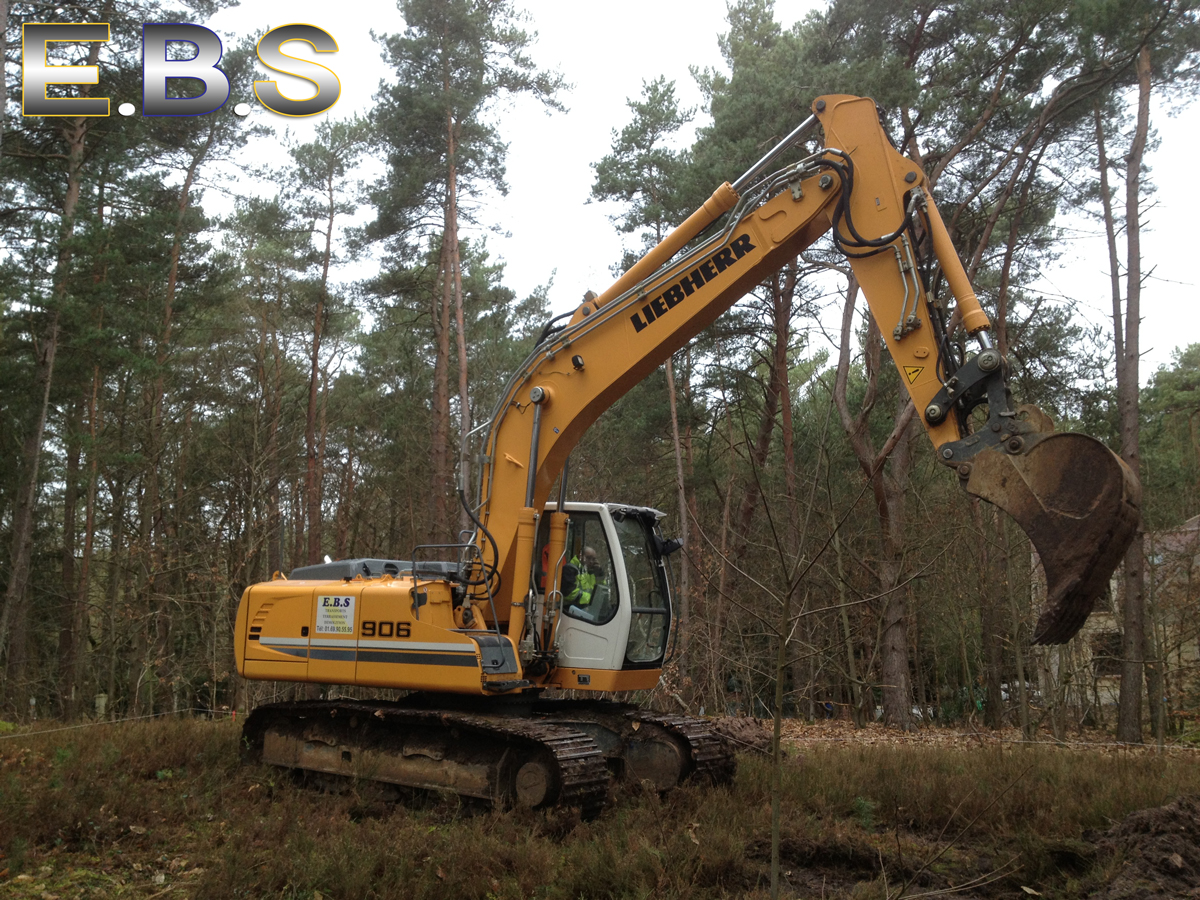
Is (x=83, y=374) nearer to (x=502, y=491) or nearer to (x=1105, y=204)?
(x=502, y=491)

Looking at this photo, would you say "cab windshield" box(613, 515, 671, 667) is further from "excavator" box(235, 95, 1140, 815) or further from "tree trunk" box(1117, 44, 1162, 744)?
"tree trunk" box(1117, 44, 1162, 744)

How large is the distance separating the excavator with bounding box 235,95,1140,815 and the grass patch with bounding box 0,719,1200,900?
353mm

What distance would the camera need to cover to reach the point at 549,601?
7410 millimetres

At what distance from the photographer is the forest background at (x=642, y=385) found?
510 inches

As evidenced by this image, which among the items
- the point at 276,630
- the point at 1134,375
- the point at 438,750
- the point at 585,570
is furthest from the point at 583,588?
the point at 1134,375

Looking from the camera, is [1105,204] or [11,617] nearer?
[1105,204]

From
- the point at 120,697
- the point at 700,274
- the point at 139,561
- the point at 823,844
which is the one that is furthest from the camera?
Result: the point at 120,697

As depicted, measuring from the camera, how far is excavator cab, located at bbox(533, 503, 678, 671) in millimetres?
7235

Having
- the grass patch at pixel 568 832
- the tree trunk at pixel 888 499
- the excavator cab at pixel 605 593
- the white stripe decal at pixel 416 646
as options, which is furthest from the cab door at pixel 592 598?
the tree trunk at pixel 888 499

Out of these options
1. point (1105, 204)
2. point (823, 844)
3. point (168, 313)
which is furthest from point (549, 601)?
point (168, 313)

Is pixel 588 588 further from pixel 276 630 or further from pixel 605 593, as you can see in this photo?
pixel 276 630

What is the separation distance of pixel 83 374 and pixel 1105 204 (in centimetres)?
1650

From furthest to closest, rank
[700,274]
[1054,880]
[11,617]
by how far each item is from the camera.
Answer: [11,617] → [700,274] → [1054,880]

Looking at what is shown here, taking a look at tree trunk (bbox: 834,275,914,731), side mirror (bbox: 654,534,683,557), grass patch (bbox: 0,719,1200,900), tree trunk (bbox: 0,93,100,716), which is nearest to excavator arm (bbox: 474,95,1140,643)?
side mirror (bbox: 654,534,683,557)
